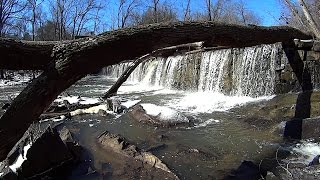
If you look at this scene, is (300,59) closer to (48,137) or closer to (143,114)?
(143,114)

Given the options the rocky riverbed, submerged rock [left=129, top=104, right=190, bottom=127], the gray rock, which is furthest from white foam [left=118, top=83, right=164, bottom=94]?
the gray rock

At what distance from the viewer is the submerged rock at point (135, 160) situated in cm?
520

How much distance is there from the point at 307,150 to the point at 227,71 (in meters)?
7.36

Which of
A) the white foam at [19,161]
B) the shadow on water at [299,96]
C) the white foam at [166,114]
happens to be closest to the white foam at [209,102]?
the shadow on water at [299,96]

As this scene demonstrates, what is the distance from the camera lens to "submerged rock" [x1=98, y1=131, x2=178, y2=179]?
5.20m

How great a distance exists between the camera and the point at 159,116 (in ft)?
28.2

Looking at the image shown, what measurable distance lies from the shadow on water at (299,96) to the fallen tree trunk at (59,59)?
12.3ft

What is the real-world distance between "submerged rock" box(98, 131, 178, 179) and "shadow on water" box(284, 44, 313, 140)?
9.57 ft

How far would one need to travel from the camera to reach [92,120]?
9359 mm

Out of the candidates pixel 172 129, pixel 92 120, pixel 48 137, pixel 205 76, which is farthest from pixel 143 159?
pixel 205 76

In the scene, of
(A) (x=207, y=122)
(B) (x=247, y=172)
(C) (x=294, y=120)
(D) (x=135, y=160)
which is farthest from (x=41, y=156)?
(C) (x=294, y=120)

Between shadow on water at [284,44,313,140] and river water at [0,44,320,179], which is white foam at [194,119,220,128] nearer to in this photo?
river water at [0,44,320,179]

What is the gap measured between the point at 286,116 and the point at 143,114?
3669 mm

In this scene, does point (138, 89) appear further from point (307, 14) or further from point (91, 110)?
point (307, 14)
